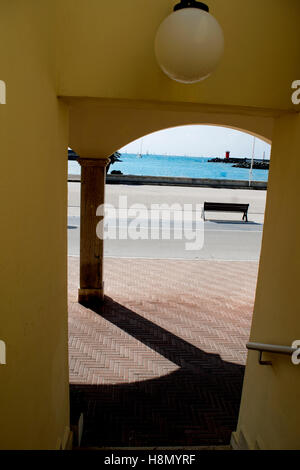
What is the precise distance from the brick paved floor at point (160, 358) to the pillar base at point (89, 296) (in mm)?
204

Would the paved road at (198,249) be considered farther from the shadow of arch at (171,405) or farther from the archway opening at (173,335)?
the shadow of arch at (171,405)

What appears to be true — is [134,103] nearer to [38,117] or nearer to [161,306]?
[38,117]

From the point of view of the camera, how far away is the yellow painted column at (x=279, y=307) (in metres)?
2.88

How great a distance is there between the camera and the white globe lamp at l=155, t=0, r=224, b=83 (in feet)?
6.57

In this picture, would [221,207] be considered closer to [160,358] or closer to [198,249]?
[198,249]

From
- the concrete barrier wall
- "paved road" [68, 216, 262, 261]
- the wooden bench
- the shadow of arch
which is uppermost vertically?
the concrete barrier wall

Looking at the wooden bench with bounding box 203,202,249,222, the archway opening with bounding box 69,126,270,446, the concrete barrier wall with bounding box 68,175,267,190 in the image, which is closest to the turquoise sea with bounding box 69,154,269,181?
the concrete barrier wall with bounding box 68,175,267,190

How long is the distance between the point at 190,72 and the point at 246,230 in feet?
51.5

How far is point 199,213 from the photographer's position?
2103 centimetres

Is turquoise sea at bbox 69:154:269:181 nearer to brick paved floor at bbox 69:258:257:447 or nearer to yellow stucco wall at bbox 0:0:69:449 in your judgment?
brick paved floor at bbox 69:258:257:447

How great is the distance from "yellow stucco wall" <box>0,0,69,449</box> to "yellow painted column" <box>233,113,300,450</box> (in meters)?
1.86

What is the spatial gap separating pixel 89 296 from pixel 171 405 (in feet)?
12.7

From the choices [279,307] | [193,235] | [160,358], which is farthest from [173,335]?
[193,235]

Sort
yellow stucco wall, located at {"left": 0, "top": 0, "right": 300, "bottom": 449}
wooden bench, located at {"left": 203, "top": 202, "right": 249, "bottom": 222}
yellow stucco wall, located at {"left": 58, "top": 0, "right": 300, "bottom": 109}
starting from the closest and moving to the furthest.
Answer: yellow stucco wall, located at {"left": 0, "top": 0, "right": 300, "bottom": 449} < yellow stucco wall, located at {"left": 58, "top": 0, "right": 300, "bottom": 109} < wooden bench, located at {"left": 203, "top": 202, "right": 249, "bottom": 222}
